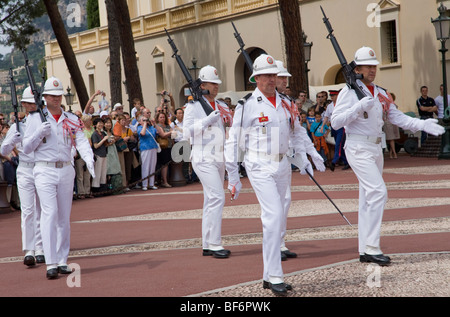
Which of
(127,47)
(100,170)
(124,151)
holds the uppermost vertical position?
(127,47)

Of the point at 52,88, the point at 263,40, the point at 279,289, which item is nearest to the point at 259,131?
the point at 279,289

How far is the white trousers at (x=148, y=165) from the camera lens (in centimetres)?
2070

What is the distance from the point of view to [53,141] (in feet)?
31.2

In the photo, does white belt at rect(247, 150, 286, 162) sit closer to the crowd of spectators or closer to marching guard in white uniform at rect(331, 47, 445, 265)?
marching guard in white uniform at rect(331, 47, 445, 265)

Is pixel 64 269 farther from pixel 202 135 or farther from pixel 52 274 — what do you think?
pixel 202 135

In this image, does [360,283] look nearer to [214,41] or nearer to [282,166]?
[282,166]

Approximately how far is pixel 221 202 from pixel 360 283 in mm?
2975

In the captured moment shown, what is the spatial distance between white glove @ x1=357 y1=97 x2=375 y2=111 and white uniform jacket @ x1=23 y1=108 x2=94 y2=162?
3.30m

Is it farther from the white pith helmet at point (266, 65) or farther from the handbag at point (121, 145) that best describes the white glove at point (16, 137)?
the handbag at point (121, 145)

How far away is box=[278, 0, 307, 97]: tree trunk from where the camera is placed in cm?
2548

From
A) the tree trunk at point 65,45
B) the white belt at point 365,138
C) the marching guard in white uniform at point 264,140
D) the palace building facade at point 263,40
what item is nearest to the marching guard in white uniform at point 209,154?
the marching guard in white uniform at point 264,140

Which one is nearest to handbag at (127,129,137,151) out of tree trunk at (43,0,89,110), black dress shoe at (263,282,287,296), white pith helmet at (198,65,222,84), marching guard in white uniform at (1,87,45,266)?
marching guard in white uniform at (1,87,45,266)

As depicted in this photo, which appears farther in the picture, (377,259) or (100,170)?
(100,170)

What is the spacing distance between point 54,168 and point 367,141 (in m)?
3.62
